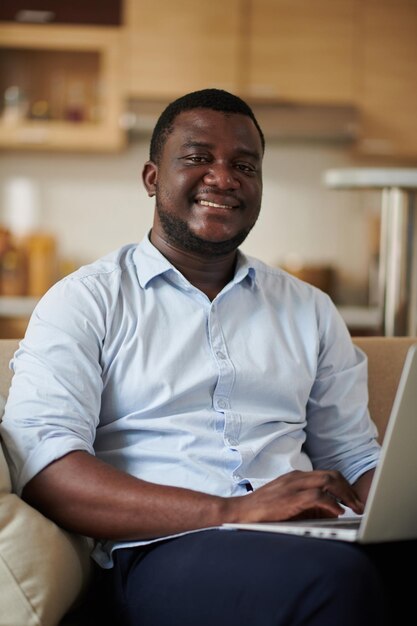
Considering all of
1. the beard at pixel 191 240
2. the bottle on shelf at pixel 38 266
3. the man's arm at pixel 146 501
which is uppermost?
the beard at pixel 191 240

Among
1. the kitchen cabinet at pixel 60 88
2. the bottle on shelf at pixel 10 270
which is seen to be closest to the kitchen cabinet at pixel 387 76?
the kitchen cabinet at pixel 60 88

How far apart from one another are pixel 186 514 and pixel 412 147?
3649 mm

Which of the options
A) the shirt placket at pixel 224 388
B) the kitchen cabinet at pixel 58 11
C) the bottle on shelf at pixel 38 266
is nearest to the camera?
the shirt placket at pixel 224 388

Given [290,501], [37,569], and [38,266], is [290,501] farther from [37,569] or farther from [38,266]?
[38,266]

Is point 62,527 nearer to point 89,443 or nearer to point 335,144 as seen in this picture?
point 89,443

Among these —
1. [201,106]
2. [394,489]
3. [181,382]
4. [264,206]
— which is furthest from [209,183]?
[264,206]

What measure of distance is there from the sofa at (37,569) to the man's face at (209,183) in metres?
0.55

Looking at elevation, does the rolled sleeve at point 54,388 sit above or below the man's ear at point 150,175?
below

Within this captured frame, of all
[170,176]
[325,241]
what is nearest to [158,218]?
[170,176]

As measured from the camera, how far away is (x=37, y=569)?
4.26ft

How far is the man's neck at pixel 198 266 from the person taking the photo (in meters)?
1.74

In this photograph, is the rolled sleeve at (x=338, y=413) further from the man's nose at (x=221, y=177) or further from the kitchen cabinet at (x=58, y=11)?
the kitchen cabinet at (x=58, y=11)

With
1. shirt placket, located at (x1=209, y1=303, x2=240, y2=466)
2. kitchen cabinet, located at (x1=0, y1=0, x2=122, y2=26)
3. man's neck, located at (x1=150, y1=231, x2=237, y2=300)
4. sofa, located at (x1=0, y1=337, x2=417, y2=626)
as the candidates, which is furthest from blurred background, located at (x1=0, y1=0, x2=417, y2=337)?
sofa, located at (x1=0, y1=337, x2=417, y2=626)

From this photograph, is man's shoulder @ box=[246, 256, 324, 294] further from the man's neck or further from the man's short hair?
the man's short hair
